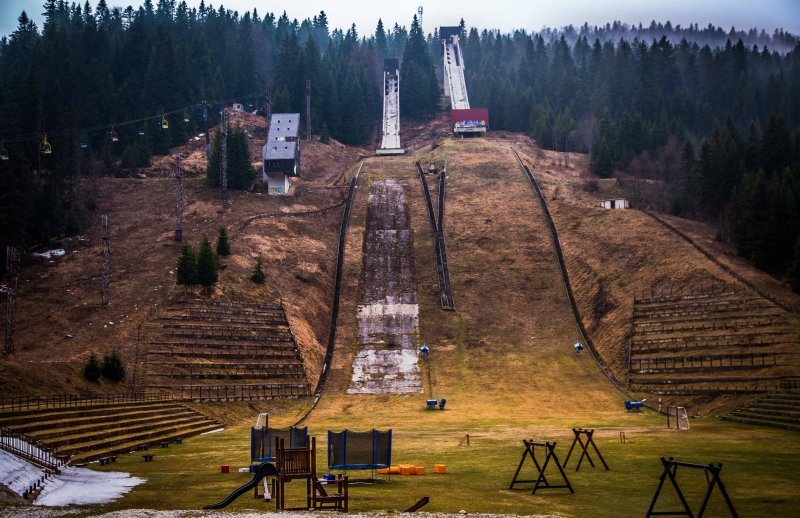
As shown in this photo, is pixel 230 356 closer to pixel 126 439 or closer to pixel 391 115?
pixel 126 439

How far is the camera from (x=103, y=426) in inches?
1594

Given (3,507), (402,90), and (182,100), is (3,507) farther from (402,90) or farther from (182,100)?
(402,90)

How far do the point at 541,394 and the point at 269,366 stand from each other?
19583 millimetres

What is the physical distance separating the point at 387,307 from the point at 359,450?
186 feet

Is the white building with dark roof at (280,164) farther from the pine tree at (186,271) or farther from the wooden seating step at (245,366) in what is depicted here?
the wooden seating step at (245,366)

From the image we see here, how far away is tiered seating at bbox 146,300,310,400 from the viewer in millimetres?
59250

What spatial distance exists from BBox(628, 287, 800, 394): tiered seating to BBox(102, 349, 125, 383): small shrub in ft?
111

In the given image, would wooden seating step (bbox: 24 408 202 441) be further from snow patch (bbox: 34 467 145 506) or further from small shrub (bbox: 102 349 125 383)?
small shrub (bbox: 102 349 125 383)

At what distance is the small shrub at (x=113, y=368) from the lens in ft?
177

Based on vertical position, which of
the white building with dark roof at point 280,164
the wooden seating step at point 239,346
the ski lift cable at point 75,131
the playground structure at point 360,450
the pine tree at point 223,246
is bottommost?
the wooden seating step at point 239,346

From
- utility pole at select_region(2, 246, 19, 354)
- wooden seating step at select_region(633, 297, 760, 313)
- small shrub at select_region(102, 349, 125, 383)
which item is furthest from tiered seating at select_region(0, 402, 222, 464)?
wooden seating step at select_region(633, 297, 760, 313)

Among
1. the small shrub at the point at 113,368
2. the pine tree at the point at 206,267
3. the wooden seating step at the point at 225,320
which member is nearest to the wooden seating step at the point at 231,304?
the pine tree at the point at 206,267

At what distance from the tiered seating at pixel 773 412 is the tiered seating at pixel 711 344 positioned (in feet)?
9.94

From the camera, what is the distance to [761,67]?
18762 centimetres
